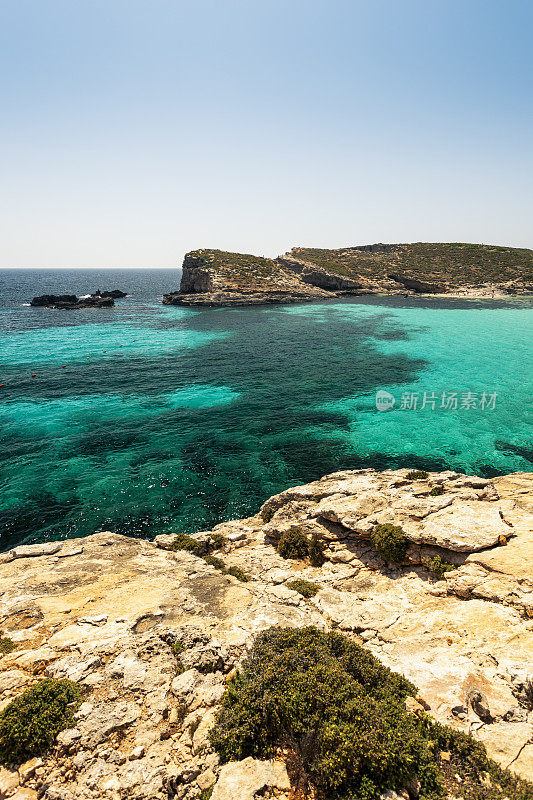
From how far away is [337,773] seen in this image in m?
6.93

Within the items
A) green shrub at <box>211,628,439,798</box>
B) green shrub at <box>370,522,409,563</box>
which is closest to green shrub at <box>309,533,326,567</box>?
green shrub at <box>370,522,409,563</box>

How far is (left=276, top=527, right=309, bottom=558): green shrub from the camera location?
58.3ft

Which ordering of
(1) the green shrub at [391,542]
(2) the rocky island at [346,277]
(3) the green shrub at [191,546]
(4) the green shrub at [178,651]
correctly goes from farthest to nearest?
1. (2) the rocky island at [346,277]
2. (3) the green shrub at [191,546]
3. (1) the green shrub at [391,542]
4. (4) the green shrub at [178,651]

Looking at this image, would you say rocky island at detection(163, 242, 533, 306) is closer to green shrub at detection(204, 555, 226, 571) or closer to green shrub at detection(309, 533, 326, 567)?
green shrub at detection(204, 555, 226, 571)

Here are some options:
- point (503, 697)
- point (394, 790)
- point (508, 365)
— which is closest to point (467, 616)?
point (503, 697)

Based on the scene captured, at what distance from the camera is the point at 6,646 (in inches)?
400

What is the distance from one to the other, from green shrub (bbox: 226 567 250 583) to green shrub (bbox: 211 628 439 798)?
5276mm

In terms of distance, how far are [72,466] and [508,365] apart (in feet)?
193

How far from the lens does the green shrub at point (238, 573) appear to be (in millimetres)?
15562

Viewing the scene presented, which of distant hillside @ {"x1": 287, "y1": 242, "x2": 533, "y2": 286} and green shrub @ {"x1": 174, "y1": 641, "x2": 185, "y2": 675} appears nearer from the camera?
green shrub @ {"x1": 174, "y1": 641, "x2": 185, "y2": 675}

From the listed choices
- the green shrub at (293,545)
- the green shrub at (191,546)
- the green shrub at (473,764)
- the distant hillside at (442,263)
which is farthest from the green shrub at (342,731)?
the distant hillside at (442,263)

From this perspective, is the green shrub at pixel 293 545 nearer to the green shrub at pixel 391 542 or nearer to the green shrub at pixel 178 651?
the green shrub at pixel 391 542

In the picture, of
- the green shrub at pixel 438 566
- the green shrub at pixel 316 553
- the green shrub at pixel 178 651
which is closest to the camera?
the green shrub at pixel 178 651

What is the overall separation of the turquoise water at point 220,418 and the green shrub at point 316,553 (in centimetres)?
701
